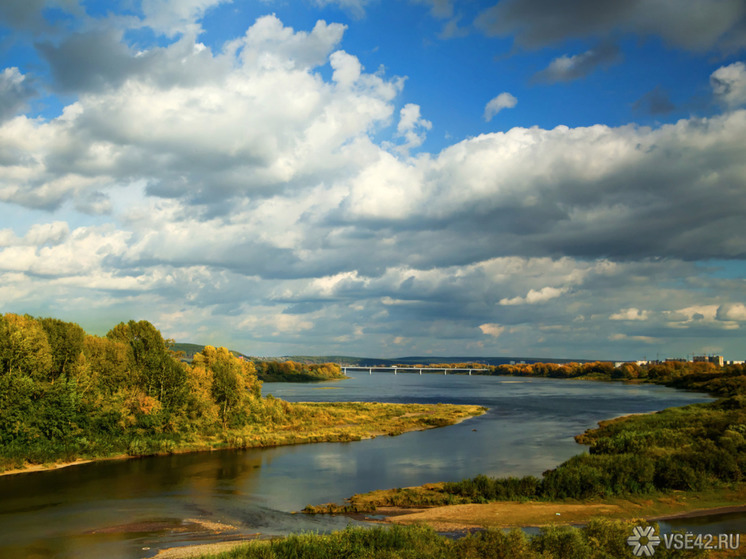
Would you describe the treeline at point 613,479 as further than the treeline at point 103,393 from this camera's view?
No

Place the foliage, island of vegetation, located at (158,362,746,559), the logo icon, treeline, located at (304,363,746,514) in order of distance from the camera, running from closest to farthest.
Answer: the foliage < the logo icon < island of vegetation, located at (158,362,746,559) < treeline, located at (304,363,746,514)

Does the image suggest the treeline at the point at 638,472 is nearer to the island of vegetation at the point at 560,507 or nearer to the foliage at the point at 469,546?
the island of vegetation at the point at 560,507

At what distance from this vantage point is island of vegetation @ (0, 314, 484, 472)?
1902 inches

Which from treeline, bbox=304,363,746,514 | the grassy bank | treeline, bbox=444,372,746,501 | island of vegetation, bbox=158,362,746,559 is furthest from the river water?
the grassy bank

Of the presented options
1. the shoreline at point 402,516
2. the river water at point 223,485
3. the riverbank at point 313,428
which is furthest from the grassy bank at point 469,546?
the riverbank at point 313,428

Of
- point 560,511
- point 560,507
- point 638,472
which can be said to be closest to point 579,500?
point 560,507

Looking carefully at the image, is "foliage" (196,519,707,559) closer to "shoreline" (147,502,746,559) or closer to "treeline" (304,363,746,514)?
"shoreline" (147,502,746,559)

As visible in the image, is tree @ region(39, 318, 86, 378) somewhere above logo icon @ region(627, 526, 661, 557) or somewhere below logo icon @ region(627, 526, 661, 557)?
above

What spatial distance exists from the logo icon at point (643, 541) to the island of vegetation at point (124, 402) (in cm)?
4613

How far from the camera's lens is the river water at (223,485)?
29859 mm

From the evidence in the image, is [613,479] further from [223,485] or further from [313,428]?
[313,428]

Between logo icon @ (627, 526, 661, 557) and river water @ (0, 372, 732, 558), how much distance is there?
16.3 m

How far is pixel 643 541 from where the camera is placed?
23.3m

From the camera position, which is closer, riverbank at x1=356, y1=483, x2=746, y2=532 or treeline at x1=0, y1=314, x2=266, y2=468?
riverbank at x1=356, y1=483, x2=746, y2=532
